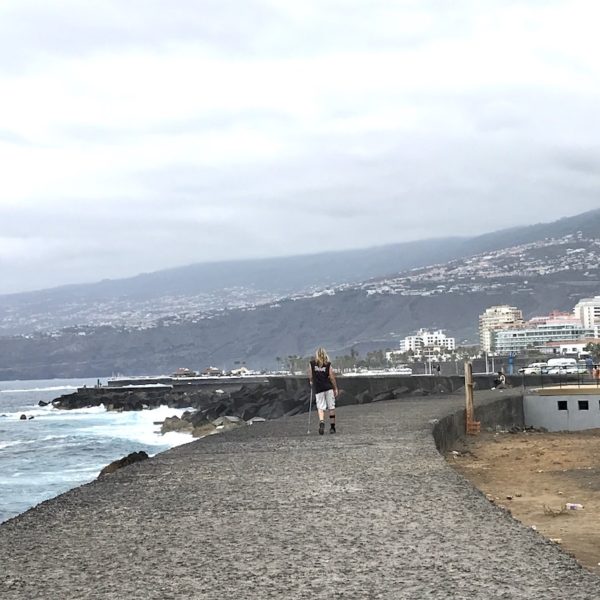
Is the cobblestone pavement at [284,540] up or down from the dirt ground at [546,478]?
up

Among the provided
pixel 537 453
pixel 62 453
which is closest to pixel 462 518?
pixel 537 453

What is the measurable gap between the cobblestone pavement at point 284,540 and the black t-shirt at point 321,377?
3.53 meters

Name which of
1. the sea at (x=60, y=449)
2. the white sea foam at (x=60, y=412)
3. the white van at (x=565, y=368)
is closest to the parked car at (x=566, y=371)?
the white van at (x=565, y=368)

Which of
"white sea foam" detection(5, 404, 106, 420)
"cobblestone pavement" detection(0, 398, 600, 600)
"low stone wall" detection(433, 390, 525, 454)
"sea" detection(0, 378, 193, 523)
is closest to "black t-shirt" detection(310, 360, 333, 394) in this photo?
"low stone wall" detection(433, 390, 525, 454)

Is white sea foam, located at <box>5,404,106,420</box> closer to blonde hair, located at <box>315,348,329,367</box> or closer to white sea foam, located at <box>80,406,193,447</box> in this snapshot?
white sea foam, located at <box>80,406,193,447</box>

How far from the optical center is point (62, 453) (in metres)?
38.2

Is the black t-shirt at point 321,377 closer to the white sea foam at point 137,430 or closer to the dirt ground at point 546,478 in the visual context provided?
the dirt ground at point 546,478

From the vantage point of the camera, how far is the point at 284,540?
579 cm

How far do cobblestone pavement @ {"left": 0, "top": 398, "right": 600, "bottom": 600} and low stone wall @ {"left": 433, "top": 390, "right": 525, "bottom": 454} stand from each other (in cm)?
524

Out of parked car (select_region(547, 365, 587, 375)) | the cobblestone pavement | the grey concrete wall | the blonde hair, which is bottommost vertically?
parked car (select_region(547, 365, 587, 375))

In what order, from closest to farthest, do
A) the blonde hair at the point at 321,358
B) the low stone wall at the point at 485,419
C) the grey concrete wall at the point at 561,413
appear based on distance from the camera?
the blonde hair at the point at 321,358, the low stone wall at the point at 485,419, the grey concrete wall at the point at 561,413

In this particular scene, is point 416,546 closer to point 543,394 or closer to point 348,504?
point 348,504

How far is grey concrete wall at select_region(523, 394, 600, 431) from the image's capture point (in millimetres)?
20781

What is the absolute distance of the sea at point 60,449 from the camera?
86.6 feet
